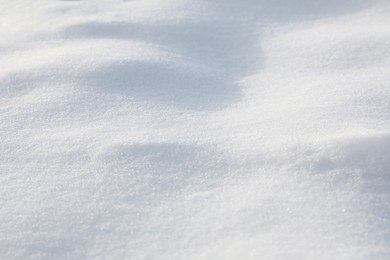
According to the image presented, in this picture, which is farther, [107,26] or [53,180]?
[107,26]

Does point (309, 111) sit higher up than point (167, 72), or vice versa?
point (167, 72)

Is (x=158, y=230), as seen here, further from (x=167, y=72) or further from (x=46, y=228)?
(x=167, y=72)

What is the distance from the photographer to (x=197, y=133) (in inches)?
61.9

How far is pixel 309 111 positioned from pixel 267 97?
8.3 inches

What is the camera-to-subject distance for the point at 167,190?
134cm

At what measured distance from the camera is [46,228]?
1.24 meters

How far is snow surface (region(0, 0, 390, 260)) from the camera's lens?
1195 millimetres

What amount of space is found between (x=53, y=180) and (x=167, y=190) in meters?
0.29

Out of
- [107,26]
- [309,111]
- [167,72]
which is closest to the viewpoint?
[309,111]

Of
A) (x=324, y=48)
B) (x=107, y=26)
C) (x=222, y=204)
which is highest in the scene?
(x=107, y=26)

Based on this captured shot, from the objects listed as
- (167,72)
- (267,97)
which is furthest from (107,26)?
(267,97)

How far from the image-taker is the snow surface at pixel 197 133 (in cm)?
120

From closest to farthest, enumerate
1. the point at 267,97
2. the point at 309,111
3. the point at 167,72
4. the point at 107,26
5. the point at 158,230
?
the point at 158,230, the point at 309,111, the point at 267,97, the point at 167,72, the point at 107,26

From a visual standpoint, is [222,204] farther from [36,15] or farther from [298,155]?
[36,15]
